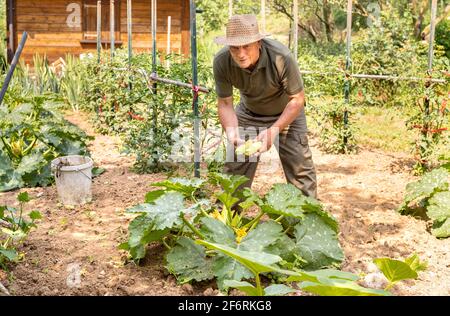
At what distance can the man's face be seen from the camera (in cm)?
411

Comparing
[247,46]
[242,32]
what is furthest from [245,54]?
[242,32]

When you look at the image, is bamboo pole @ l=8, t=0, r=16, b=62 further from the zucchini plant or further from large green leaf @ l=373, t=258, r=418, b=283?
large green leaf @ l=373, t=258, r=418, b=283

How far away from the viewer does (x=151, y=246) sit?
14.0 feet

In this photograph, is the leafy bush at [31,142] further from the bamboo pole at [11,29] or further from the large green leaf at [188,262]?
the bamboo pole at [11,29]

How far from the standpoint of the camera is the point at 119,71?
28.7 feet

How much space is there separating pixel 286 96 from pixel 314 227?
3.60 feet

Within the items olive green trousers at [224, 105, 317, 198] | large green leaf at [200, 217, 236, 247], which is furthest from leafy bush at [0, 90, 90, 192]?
large green leaf at [200, 217, 236, 247]

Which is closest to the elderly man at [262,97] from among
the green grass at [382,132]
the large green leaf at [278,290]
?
the large green leaf at [278,290]

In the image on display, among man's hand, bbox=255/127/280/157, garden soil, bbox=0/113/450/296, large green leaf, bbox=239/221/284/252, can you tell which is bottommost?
garden soil, bbox=0/113/450/296

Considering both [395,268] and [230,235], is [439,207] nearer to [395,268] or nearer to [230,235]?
[230,235]

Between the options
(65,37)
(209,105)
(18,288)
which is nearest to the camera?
(18,288)

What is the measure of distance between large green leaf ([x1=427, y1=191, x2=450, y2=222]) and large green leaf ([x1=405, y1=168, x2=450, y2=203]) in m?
0.07
